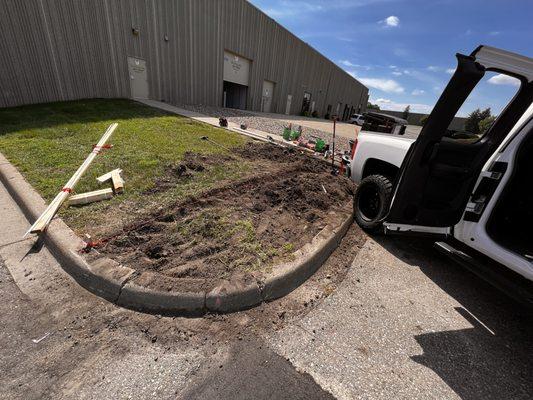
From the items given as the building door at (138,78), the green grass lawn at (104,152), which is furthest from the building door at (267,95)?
the green grass lawn at (104,152)

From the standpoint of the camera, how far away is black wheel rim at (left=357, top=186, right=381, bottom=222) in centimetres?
398

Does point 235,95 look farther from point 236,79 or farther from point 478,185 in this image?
point 478,185

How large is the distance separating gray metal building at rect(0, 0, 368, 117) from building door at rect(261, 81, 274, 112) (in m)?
0.09

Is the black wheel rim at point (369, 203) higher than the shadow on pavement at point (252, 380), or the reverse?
the black wheel rim at point (369, 203)

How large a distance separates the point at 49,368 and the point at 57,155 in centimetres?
498

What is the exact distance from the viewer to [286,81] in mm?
28250

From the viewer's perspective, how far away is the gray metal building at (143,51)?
33.7 feet

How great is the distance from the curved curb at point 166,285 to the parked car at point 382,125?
23.0 ft

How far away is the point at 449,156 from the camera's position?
2.75 metres

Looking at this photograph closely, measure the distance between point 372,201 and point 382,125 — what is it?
5894mm

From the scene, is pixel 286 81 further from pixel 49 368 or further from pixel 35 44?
pixel 49 368

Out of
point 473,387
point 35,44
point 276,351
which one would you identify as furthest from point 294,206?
point 35,44

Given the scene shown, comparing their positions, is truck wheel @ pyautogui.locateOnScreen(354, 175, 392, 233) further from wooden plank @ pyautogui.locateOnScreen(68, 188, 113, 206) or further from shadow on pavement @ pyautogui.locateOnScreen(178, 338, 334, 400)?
wooden plank @ pyautogui.locateOnScreen(68, 188, 113, 206)

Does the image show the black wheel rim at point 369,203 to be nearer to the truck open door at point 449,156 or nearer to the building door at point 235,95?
the truck open door at point 449,156
